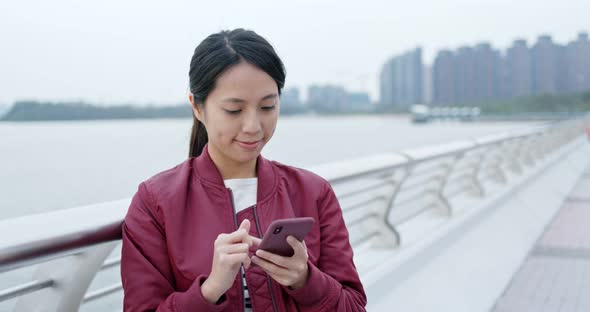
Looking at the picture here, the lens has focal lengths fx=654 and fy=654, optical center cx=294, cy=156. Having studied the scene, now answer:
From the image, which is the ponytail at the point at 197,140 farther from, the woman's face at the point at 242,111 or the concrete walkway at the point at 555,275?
the concrete walkway at the point at 555,275

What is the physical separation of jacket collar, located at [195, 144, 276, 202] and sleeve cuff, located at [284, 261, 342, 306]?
8.7 inches

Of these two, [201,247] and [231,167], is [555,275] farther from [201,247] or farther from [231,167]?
[201,247]

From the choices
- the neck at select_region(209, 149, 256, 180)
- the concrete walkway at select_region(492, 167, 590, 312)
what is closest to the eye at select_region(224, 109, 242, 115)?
the neck at select_region(209, 149, 256, 180)

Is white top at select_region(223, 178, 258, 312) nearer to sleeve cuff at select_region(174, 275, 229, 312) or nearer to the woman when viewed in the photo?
the woman

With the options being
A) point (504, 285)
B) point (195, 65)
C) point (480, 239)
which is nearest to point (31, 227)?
point (195, 65)

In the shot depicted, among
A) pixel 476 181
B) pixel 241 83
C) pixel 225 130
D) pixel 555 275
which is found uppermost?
pixel 241 83

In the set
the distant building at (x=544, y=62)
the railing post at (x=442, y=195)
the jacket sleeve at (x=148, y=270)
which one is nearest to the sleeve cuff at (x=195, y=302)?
the jacket sleeve at (x=148, y=270)

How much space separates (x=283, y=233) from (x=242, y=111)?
0.32m

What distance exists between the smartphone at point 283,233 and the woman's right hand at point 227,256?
0.04m

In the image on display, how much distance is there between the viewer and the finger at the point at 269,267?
1335 mm

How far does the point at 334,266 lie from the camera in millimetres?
1580

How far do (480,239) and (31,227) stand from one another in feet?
12.9

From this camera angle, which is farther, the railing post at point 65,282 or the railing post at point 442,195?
the railing post at point 442,195

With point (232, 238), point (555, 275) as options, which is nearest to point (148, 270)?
point (232, 238)
